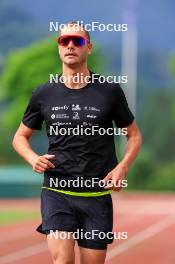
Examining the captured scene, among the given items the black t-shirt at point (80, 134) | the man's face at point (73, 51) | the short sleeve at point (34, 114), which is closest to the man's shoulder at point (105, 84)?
the black t-shirt at point (80, 134)

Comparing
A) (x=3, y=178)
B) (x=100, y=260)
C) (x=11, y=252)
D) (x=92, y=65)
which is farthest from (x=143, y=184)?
(x=100, y=260)

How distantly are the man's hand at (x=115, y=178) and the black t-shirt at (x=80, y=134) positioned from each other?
6cm

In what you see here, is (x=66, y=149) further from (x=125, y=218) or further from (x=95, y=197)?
(x=125, y=218)

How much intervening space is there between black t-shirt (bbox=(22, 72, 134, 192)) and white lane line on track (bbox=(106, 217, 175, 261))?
6.73m

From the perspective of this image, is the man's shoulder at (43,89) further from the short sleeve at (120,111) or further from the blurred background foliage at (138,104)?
the blurred background foliage at (138,104)

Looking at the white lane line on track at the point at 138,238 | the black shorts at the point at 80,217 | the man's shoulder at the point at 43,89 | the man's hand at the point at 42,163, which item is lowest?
the white lane line on track at the point at 138,238

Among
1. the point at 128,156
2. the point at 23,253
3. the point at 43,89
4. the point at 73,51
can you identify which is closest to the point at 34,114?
the point at 43,89

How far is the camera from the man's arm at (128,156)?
540 cm

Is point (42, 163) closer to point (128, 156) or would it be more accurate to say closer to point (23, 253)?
point (128, 156)

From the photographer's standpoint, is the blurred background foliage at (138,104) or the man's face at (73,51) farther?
the blurred background foliage at (138,104)

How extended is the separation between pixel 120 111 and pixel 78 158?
0.45m

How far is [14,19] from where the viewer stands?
347 ft

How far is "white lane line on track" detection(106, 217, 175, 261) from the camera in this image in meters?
13.0

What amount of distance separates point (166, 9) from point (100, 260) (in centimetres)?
10206
